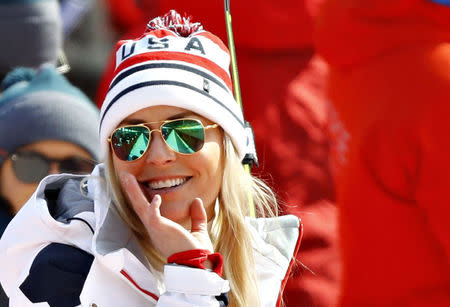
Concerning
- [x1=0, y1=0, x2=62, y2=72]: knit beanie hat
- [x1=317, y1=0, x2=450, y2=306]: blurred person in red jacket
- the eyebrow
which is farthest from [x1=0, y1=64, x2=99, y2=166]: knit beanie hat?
the eyebrow

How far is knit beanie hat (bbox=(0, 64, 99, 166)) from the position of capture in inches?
138

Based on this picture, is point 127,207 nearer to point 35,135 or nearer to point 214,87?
point 214,87

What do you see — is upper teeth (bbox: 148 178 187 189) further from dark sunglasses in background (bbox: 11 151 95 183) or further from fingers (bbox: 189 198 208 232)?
dark sunglasses in background (bbox: 11 151 95 183)

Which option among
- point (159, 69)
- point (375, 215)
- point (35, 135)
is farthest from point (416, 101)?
point (35, 135)

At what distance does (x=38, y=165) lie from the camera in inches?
137

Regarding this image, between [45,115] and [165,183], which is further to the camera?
[45,115]

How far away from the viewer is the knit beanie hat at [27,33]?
4.43 m

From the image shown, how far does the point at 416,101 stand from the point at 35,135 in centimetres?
131

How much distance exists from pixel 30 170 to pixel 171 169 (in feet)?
3.88

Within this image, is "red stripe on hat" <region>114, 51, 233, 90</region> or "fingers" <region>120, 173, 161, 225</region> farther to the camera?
"red stripe on hat" <region>114, 51, 233, 90</region>

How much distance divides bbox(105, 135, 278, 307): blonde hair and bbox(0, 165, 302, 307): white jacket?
29mm

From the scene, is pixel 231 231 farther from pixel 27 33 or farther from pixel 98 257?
pixel 27 33

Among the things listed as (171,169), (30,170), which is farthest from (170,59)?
(30,170)

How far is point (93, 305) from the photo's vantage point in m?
2.31
